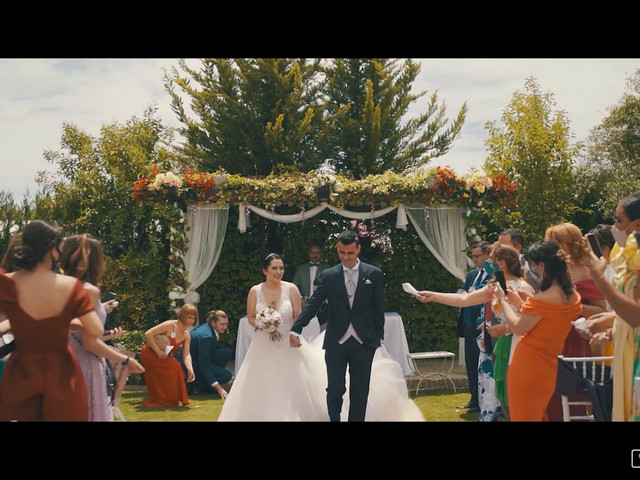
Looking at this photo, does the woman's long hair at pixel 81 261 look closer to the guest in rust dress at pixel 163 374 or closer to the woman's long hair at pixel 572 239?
the woman's long hair at pixel 572 239

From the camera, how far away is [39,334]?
421cm

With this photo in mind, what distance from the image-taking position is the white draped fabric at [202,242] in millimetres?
11531

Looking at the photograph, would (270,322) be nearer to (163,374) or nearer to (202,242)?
(163,374)

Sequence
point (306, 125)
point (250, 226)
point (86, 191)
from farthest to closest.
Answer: point (306, 125) < point (86, 191) < point (250, 226)

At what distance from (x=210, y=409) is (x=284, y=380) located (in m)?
1.97

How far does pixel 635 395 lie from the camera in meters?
4.40

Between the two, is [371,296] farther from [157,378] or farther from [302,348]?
[157,378]

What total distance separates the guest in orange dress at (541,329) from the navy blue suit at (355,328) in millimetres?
1595

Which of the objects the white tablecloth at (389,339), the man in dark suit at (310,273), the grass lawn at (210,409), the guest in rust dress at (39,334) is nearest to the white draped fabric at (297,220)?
the man in dark suit at (310,273)

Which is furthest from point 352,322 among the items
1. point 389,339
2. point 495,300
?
point 389,339

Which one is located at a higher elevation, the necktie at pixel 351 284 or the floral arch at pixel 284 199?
the floral arch at pixel 284 199

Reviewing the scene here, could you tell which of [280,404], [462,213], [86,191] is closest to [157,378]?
[280,404]

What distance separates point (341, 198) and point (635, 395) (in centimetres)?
739

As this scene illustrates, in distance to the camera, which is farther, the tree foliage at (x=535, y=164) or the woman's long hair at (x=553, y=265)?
the tree foliage at (x=535, y=164)
